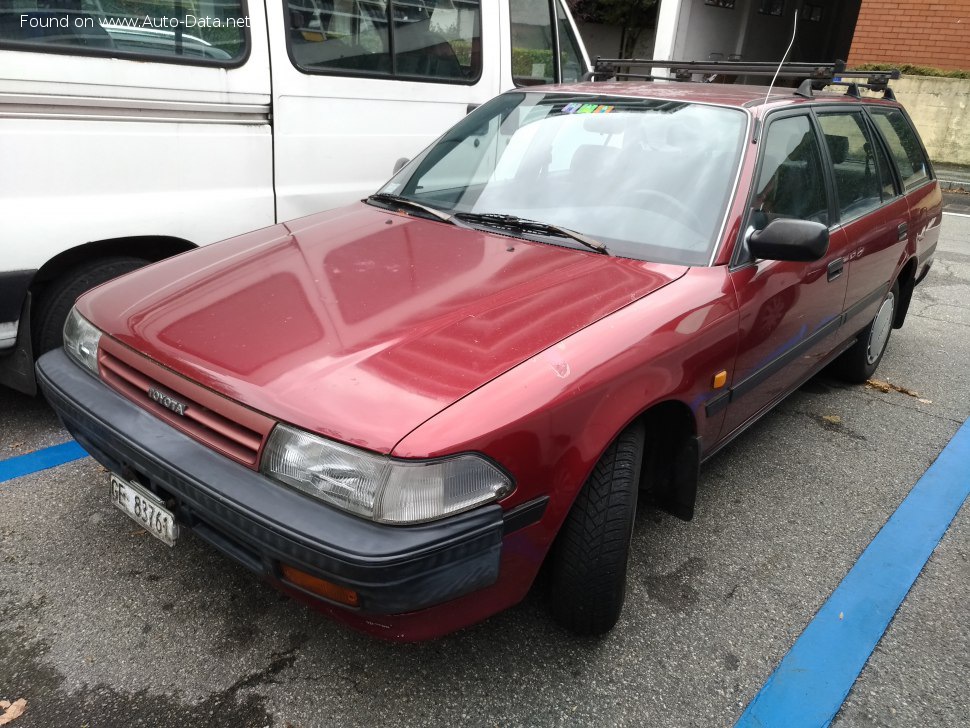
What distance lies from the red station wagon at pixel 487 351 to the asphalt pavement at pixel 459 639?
0.80ft

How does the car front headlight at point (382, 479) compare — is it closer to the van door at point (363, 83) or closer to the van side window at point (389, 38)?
the van door at point (363, 83)

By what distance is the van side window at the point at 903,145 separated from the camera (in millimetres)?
3969

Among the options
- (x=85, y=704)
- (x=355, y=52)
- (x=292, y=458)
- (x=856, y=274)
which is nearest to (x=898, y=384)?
(x=856, y=274)

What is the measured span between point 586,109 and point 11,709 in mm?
2779

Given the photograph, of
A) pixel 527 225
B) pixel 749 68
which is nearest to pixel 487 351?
pixel 527 225

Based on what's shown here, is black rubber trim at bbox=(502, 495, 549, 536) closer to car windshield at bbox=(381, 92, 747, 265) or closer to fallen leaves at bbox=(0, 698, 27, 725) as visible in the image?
car windshield at bbox=(381, 92, 747, 265)

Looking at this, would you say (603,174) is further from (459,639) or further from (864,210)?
(459,639)

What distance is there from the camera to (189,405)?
1950 millimetres

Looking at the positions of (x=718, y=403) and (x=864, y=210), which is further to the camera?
(x=864, y=210)

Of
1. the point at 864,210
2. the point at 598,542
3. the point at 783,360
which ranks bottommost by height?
the point at 598,542

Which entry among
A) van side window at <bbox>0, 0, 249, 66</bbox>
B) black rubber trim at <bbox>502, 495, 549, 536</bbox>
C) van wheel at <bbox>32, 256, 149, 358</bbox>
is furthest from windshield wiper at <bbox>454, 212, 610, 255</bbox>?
van wheel at <bbox>32, 256, 149, 358</bbox>

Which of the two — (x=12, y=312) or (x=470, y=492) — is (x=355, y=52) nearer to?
(x=12, y=312)

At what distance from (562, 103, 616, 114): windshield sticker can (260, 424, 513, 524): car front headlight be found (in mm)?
1877

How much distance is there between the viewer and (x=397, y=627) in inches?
70.7
